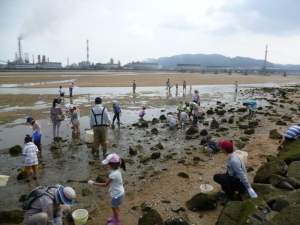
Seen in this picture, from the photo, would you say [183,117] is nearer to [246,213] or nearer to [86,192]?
[86,192]

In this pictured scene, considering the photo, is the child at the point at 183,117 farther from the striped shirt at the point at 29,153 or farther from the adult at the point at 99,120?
the striped shirt at the point at 29,153

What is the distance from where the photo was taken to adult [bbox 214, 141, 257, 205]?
529 centimetres

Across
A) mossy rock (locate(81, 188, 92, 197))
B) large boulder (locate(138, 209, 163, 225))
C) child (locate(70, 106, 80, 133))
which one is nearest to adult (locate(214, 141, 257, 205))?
large boulder (locate(138, 209, 163, 225))

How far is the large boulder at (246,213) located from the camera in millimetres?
3914

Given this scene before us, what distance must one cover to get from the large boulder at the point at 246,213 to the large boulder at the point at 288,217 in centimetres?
28

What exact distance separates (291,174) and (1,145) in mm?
12773

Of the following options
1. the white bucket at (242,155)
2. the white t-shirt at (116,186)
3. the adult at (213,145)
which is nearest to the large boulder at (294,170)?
the white bucket at (242,155)

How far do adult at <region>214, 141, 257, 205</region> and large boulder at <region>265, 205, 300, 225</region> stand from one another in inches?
60.3

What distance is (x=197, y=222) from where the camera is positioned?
513 centimetres

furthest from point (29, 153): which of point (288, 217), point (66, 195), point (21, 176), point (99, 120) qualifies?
point (288, 217)

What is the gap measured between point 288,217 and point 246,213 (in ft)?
2.63

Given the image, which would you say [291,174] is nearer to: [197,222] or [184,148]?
[197,222]

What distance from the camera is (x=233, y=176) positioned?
5.60 metres

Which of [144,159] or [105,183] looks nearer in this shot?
[105,183]
